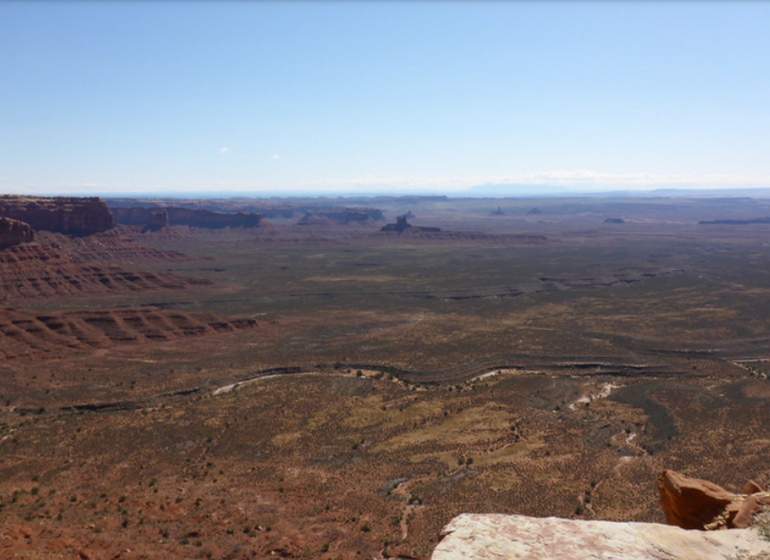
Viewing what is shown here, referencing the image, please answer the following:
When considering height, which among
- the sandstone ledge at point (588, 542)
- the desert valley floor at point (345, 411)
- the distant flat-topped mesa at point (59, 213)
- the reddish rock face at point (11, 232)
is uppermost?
the distant flat-topped mesa at point (59, 213)

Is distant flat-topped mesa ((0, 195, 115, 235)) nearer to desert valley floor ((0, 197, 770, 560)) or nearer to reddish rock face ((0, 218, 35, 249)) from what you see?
desert valley floor ((0, 197, 770, 560))

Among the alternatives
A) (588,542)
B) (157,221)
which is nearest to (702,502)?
(588,542)

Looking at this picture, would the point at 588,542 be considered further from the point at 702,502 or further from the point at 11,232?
the point at 11,232

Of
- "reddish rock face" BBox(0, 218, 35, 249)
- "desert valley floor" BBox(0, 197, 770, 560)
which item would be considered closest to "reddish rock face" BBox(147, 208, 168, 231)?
"desert valley floor" BBox(0, 197, 770, 560)

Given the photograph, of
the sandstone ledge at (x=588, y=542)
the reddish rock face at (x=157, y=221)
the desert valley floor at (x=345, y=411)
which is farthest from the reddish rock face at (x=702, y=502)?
the reddish rock face at (x=157, y=221)

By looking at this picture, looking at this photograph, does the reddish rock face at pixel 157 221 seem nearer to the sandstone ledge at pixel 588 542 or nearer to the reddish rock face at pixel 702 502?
the reddish rock face at pixel 702 502
